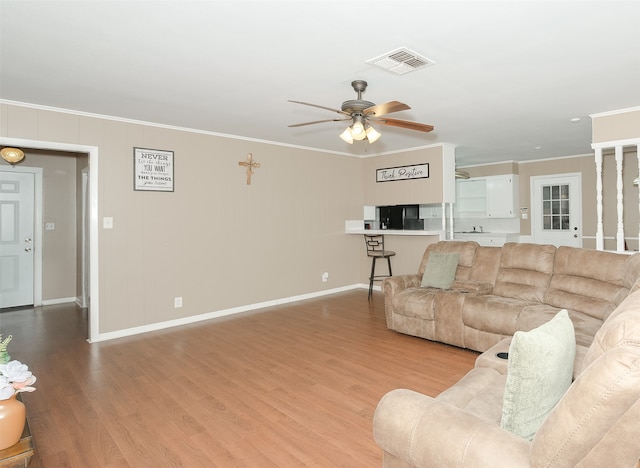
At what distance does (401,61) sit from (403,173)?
3790 millimetres

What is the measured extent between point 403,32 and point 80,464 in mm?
3151

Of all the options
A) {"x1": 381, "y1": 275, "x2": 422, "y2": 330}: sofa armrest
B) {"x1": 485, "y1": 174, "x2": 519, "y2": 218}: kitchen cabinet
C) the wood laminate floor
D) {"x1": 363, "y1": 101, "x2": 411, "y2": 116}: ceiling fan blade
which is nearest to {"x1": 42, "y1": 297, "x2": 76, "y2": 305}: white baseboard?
the wood laminate floor

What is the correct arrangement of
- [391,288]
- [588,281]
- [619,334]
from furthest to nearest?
1. [391,288]
2. [588,281]
3. [619,334]

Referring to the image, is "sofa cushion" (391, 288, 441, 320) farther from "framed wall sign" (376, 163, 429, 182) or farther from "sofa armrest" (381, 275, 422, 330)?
"framed wall sign" (376, 163, 429, 182)

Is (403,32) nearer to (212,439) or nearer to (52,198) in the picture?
(212,439)

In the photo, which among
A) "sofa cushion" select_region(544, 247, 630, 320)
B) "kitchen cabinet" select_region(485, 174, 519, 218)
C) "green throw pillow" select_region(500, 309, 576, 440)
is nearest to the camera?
"green throw pillow" select_region(500, 309, 576, 440)

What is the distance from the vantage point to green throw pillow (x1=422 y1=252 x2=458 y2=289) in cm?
436

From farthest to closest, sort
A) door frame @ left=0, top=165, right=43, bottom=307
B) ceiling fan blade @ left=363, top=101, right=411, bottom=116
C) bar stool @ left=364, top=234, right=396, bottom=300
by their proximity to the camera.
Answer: bar stool @ left=364, top=234, right=396, bottom=300, door frame @ left=0, top=165, right=43, bottom=307, ceiling fan blade @ left=363, top=101, right=411, bottom=116

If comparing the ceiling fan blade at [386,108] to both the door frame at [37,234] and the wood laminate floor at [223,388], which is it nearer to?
the wood laminate floor at [223,388]

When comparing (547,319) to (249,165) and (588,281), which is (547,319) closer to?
(588,281)

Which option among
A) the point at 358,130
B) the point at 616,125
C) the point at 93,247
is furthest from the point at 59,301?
the point at 616,125

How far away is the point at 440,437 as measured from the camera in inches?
51.4

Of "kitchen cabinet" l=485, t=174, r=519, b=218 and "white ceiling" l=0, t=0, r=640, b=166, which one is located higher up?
"white ceiling" l=0, t=0, r=640, b=166

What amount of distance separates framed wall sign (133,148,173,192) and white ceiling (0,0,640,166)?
17.4 inches
